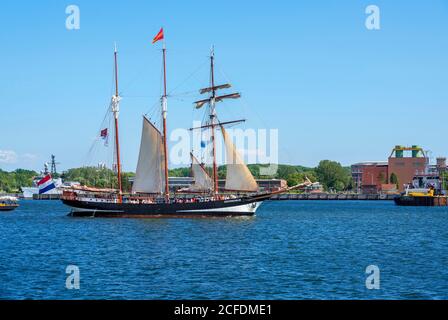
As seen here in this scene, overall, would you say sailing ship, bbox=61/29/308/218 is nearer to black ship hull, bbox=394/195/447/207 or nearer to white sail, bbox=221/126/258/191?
white sail, bbox=221/126/258/191

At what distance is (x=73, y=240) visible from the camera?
2293 inches

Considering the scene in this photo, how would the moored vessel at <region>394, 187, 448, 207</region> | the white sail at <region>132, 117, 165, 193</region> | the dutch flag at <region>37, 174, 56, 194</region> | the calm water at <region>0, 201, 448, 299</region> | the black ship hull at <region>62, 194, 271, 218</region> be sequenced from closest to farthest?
the calm water at <region>0, 201, 448, 299</region> < the white sail at <region>132, 117, 165, 193</region> < the black ship hull at <region>62, 194, 271, 218</region> < the dutch flag at <region>37, 174, 56, 194</region> < the moored vessel at <region>394, 187, 448, 207</region>

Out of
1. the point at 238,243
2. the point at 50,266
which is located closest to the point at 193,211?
the point at 238,243

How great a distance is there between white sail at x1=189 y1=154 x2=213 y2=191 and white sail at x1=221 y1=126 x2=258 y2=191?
11.1 feet

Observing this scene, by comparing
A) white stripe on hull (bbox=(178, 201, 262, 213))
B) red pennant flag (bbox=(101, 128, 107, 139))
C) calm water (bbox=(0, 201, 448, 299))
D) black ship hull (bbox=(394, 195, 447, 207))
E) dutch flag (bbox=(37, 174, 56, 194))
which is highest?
red pennant flag (bbox=(101, 128, 107, 139))

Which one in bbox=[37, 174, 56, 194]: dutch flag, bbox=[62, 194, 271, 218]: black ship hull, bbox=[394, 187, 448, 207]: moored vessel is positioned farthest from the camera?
bbox=[394, 187, 448, 207]: moored vessel

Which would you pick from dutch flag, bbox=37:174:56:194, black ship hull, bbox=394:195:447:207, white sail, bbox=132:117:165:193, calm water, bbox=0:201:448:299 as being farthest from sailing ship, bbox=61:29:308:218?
black ship hull, bbox=394:195:447:207

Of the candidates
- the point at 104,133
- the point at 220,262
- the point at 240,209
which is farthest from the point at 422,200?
the point at 220,262

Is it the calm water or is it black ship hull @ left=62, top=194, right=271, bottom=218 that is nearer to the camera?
the calm water

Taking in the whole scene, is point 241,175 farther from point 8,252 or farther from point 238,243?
point 8,252

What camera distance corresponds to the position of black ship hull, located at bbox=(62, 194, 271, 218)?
87.1m

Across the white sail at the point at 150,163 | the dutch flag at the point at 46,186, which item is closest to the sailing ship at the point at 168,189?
the white sail at the point at 150,163

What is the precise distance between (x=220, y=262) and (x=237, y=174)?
42.9 m
